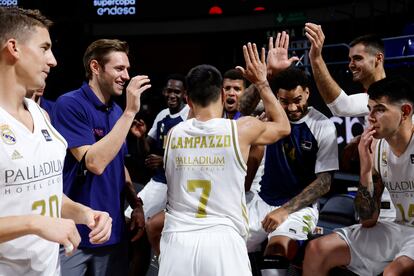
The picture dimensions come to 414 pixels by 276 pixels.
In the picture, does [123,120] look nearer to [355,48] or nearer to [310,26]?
[310,26]

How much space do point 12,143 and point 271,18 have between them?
527 inches

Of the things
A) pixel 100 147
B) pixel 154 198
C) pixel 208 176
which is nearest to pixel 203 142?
pixel 208 176

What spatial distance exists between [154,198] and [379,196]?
90.5 inches

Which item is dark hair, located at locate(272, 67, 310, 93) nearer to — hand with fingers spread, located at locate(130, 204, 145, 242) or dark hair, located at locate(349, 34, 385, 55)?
dark hair, located at locate(349, 34, 385, 55)

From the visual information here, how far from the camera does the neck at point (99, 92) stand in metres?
3.54

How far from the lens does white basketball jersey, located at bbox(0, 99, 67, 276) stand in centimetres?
207

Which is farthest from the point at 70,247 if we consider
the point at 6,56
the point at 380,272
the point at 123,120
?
the point at 380,272

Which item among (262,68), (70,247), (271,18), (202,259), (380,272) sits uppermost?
(271,18)

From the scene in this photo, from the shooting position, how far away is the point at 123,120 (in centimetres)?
314

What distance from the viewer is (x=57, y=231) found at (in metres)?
1.92

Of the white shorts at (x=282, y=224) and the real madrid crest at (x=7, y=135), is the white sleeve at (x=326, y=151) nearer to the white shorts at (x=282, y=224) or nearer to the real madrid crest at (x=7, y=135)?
the white shorts at (x=282, y=224)

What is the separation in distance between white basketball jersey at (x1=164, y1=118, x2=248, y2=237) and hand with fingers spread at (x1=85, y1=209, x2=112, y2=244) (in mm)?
1020

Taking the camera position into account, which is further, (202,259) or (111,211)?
(111,211)

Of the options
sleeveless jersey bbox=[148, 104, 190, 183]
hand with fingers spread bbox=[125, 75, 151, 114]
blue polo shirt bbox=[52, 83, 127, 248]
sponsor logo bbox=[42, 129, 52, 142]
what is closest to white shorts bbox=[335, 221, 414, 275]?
blue polo shirt bbox=[52, 83, 127, 248]
